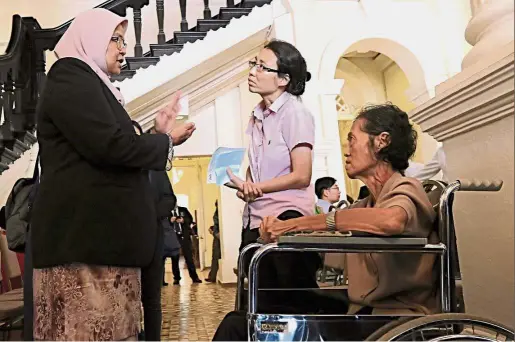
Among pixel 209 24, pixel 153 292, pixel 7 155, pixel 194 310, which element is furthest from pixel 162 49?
pixel 153 292

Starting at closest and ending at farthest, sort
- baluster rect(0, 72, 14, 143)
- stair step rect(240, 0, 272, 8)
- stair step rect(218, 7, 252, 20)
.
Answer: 1. baluster rect(0, 72, 14, 143)
2. stair step rect(218, 7, 252, 20)
3. stair step rect(240, 0, 272, 8)

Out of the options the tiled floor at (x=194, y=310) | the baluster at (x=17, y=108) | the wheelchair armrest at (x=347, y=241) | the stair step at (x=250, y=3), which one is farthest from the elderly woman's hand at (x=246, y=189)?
the stair step at (x=250, y=3)

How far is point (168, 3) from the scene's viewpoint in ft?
25.9

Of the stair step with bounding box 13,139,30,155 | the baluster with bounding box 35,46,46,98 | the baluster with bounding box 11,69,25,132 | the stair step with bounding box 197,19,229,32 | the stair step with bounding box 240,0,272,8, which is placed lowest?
the stair step with bounding box 13,139,30,155

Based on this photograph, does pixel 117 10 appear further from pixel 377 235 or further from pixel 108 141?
pixel 377 235

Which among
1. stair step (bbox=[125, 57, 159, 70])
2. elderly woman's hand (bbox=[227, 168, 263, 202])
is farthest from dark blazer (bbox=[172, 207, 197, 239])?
elderly woman's hand (bbox=[227, 168, 263, 202])

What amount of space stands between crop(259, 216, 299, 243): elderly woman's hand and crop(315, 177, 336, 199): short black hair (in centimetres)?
371

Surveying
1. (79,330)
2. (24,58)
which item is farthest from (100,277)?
(24,58)

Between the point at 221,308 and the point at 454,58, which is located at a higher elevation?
the point at 454,58

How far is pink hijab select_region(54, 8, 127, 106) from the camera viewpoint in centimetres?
155

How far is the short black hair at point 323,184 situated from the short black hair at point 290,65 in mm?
3256

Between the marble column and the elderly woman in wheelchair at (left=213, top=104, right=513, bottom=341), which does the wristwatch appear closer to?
the elderly woman in wheelchair at (left=213, top=104, right=513, bottom=341)

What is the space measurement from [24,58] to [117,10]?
1.09 meters

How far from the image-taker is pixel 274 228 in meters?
1.52
